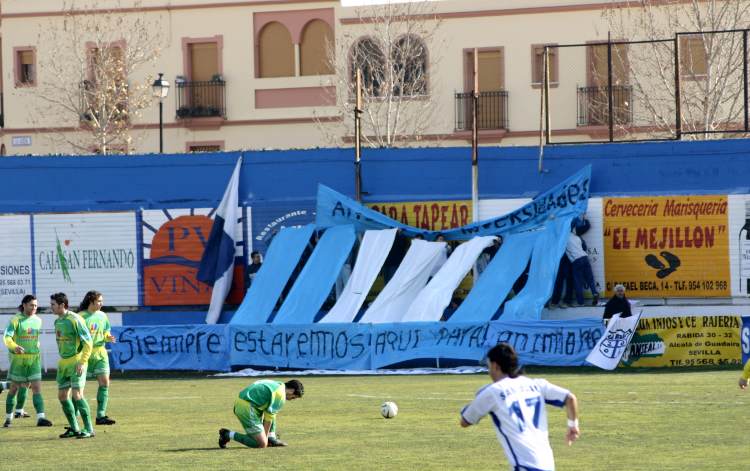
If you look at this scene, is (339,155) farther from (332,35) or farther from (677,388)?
(332,35)

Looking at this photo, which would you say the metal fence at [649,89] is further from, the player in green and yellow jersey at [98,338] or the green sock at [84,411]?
the green sock at [84,411]

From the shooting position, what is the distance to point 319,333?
30.9 meters

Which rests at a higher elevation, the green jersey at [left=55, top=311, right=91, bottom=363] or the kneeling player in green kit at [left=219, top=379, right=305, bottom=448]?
the green jersey at [left=55, top=311, right=91, bottom=363]

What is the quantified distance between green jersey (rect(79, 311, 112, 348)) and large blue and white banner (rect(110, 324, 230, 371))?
1082 cm

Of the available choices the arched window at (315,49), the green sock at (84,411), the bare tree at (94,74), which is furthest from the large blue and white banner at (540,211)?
the bare tree at (94,74)

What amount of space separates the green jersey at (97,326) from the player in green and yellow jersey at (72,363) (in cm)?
74

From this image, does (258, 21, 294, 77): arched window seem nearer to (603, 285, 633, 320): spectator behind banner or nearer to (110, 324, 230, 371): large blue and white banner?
(110, 324, 230, 371): large blue and white banner

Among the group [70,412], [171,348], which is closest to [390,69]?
[171,348]

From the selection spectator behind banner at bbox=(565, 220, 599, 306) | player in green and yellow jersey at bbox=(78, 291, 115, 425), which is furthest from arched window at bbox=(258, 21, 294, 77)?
player in green and yellow jersey at bbox=(78, 291, 115, 425)

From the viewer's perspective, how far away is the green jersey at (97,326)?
20.3 metres

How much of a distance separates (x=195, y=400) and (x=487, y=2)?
29683 mm

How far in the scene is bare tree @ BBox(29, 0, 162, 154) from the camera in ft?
176

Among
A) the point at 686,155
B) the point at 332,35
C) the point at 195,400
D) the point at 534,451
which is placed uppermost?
the point at 332,35

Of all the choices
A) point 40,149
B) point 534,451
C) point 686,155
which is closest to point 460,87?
point 40,149
